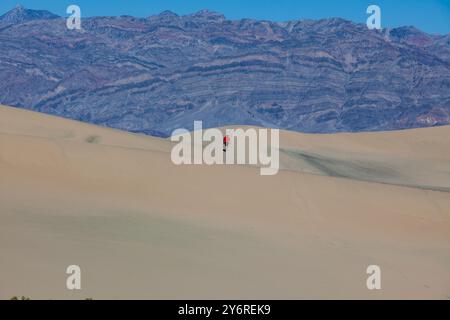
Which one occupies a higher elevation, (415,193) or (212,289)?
(415,193)

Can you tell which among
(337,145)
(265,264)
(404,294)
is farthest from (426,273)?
(337,145)

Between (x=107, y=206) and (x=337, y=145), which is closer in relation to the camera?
(x=107, y=206)

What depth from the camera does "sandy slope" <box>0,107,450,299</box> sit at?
13.2 metres

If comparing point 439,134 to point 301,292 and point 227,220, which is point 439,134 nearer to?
point 227,220

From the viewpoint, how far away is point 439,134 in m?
49.1

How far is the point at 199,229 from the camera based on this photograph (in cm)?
1675

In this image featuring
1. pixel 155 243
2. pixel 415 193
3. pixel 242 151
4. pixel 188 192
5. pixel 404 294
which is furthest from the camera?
pixel 242 151

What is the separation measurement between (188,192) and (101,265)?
5.88 m

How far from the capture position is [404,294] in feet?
46.1

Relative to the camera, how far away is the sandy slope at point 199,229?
1319 centimetres

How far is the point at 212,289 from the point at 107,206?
488cm

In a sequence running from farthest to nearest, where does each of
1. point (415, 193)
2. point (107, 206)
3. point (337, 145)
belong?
point (337, 145)
point (415, 193)
point (107, 206)
